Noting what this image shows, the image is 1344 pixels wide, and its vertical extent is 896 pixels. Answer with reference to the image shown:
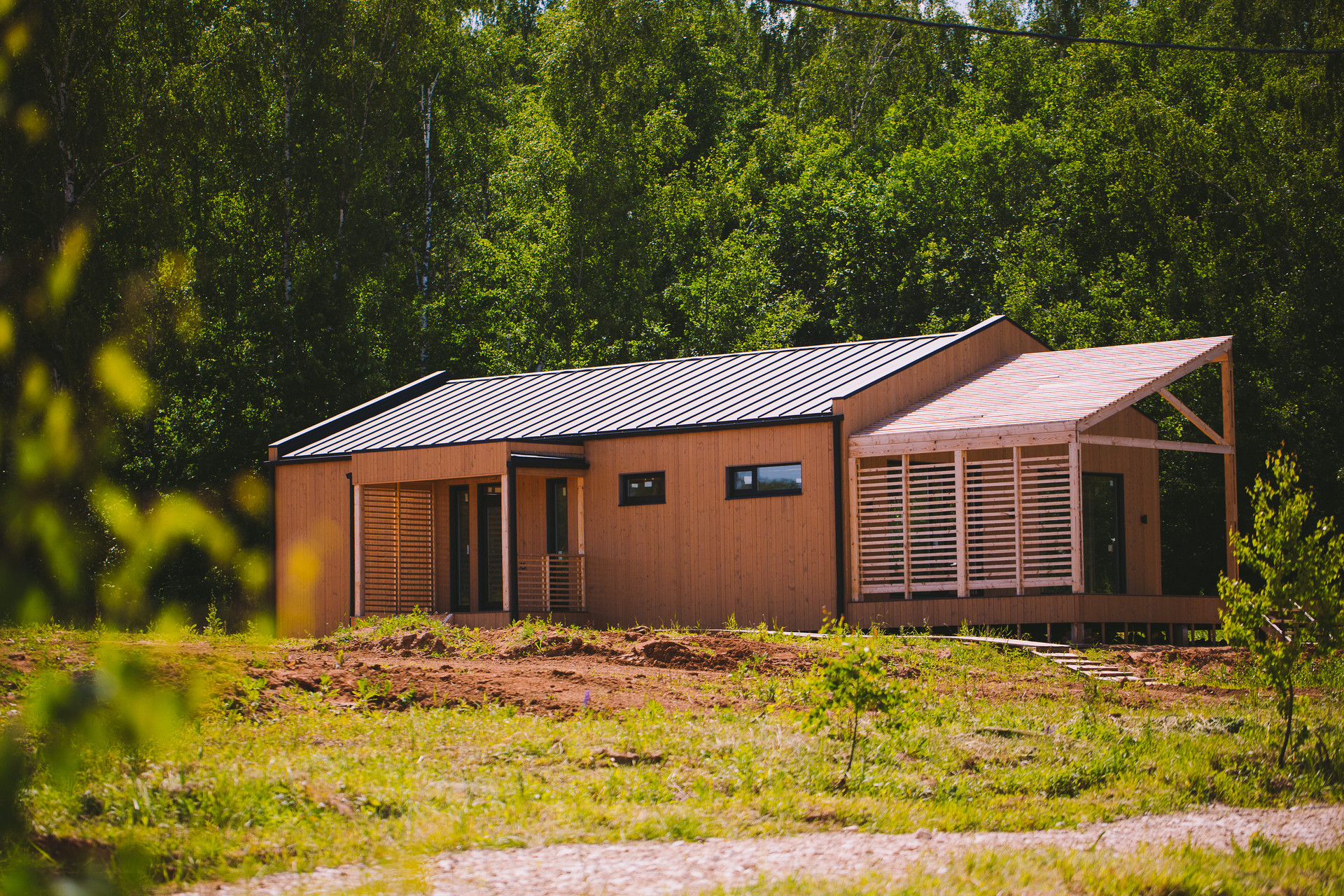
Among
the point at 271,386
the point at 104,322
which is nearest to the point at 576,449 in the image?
the point at 271,386

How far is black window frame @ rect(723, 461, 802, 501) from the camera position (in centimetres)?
1836

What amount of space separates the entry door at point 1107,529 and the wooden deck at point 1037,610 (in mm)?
1892

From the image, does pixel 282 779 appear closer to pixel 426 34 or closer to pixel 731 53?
pixel 426 34

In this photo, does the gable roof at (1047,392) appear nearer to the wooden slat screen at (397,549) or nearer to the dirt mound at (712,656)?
the dirt mound at (712,656)

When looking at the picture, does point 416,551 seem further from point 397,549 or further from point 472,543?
point 472,543

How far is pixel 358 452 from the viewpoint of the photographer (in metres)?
20.5

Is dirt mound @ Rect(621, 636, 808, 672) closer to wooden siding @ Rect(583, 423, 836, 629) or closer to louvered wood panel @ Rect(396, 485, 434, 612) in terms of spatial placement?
wooden siding @ Rect(583, 423, 836, 629)

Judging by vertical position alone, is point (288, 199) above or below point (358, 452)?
above

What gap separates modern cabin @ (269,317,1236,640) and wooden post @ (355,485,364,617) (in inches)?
1.8

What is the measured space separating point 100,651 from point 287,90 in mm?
31046

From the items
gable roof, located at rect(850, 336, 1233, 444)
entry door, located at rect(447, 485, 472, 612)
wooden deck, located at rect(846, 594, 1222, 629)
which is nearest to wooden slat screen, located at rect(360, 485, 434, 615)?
entry door, located at rect(447, 485, 472, 612)

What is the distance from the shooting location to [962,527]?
56.5 ft

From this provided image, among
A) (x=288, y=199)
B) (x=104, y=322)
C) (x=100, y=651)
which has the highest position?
(x=288, y=199)

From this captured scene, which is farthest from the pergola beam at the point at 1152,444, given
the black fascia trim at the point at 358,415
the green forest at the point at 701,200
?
the black fascia trim at the point at 358,415
